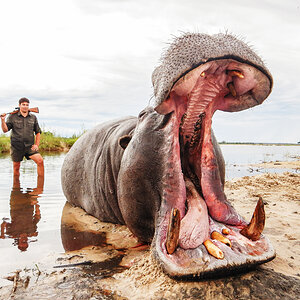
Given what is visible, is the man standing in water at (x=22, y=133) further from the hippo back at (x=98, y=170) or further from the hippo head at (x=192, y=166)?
the hippo head at (x=192, y=166)

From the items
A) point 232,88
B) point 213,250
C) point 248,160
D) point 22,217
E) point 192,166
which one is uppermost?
point 232,88

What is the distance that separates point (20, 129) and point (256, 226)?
7623 millimetres

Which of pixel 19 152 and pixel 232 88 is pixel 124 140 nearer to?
pixel 232 88

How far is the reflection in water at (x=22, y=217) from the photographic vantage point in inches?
134

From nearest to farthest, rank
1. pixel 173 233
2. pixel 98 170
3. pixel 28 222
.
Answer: pixel 173 233 → pixel 98 170 → pixel 28 222

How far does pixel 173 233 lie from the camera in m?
1.83

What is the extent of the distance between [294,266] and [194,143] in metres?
1.05

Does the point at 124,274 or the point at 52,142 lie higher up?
the point at 124,274

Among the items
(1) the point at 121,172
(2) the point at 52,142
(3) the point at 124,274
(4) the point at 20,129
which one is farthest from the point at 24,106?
(2) the point at 52,142

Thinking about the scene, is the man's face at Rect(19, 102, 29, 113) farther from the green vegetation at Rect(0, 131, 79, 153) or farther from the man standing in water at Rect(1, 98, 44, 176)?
the green vegetation at Rect(0, 131, 79, 153)

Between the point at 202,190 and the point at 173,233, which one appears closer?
the point at 173,233

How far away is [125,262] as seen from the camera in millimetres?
2600

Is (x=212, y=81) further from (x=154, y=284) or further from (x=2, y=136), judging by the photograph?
(x=2, y=136)

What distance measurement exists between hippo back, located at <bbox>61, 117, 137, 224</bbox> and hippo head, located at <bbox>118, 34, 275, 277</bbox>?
0.75m
